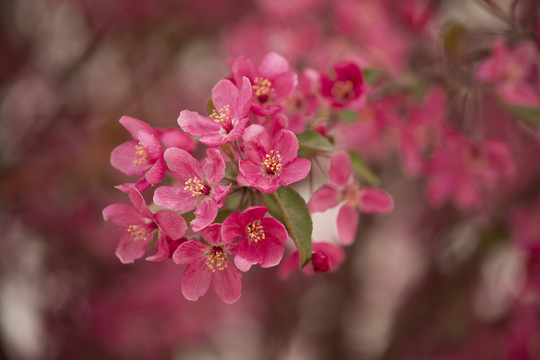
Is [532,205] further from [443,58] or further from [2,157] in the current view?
[2,157]

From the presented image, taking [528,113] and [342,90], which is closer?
[342,90]

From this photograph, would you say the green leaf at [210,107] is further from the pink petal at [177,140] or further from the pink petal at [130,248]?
the pink petal at [130,248]

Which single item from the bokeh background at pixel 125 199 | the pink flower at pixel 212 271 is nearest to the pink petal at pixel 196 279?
the pink flower at pixel 212 271

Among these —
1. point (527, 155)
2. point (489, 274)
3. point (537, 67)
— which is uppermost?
point (537, 67)

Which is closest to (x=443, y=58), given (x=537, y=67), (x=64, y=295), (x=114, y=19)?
(x=537, y=67)

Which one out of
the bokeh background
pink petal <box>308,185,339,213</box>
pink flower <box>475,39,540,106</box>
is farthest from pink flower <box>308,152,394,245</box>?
the bokeh background

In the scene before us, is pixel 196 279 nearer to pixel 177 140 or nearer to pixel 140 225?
pixel 140 225

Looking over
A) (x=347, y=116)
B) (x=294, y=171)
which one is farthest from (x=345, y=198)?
(x=294, y=171)

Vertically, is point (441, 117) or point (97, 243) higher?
point (441, 117)
